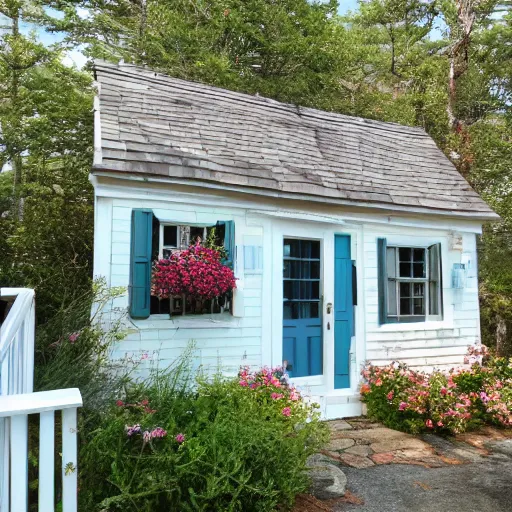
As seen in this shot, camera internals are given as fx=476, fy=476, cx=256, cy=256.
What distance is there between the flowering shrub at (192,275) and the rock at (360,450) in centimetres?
235

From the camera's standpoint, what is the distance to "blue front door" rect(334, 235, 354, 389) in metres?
6.98

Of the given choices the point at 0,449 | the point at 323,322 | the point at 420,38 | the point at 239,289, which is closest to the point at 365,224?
the point at 323,322

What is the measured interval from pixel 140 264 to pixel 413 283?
4594mm

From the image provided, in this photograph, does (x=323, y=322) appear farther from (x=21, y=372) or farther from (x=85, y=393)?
(x=21, y=372)

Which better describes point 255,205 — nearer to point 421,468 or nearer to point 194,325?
point 194,325

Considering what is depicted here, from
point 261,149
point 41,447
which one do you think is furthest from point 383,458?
point 261,149

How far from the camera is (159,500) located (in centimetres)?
319

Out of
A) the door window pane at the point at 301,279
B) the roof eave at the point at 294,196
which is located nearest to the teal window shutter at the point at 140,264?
the roof eave at the point at 294,196

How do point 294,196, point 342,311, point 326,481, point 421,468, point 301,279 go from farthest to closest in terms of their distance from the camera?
point 342,311, point 301,279, point 294,196, point 421,468, point 326,481

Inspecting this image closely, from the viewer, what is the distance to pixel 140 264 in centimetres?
569

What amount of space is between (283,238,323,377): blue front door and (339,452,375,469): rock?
1.62m

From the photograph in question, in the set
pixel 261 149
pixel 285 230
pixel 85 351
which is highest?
pixel 261 149

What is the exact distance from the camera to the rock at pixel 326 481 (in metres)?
4.10

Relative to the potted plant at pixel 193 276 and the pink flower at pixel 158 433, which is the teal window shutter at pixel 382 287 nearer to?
the potted plant at pixel 193 276
